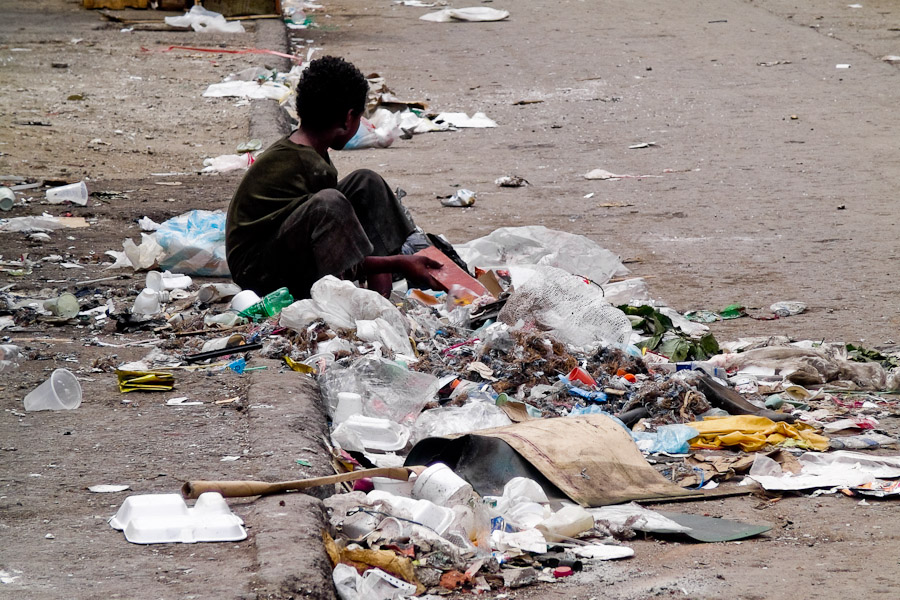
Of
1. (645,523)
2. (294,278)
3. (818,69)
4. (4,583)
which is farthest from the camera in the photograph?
(818,69)

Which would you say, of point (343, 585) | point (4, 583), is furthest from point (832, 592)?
point (4, 583)

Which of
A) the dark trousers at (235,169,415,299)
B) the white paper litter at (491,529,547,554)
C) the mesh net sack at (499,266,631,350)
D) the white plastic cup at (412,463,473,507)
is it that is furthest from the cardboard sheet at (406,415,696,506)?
the dark trousers at (235,169,415,299)

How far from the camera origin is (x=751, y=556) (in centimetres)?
275

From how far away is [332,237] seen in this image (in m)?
4.33

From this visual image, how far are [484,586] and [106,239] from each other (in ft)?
12.0

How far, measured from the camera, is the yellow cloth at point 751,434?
3473 mm

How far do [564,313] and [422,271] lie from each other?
0.64 meters

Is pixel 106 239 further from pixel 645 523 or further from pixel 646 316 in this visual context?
pixel 645 523

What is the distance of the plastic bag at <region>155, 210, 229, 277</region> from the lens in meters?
5.22

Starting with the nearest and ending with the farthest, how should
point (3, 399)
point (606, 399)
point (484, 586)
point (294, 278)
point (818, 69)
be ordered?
point (484, 586), point (3, 399), point (606, 399), point (294, 278), point (818, 69)

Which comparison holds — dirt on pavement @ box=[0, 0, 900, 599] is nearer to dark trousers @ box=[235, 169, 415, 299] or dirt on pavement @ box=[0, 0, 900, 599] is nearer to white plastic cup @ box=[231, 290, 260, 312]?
white plastic cup @ box=[231, 290, 260, 312]

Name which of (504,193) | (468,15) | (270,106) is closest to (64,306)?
(504,193)

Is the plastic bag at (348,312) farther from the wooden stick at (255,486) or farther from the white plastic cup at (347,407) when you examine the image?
the wooden stick at (255,486)

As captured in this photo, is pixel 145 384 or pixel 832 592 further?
pixel 145 384
